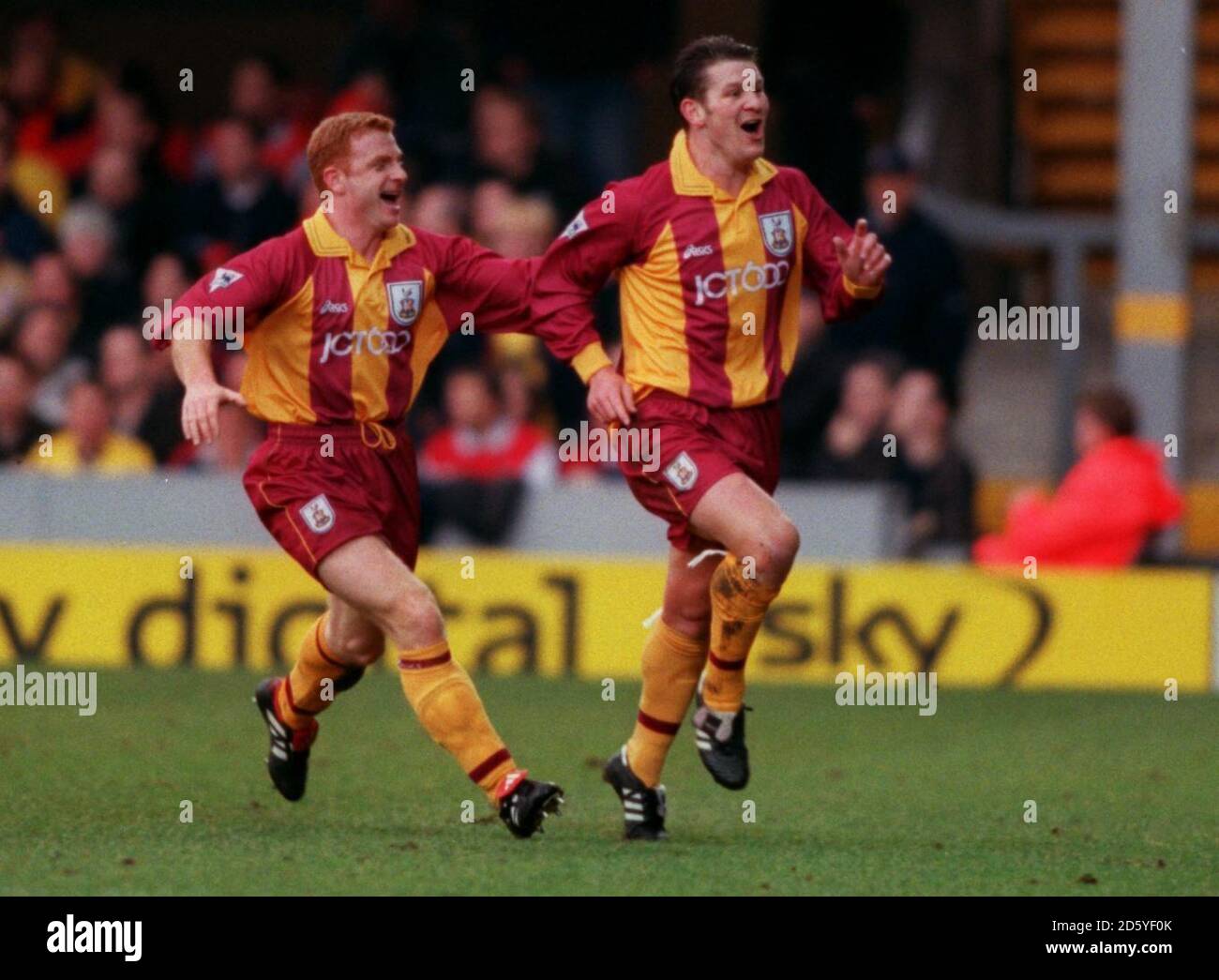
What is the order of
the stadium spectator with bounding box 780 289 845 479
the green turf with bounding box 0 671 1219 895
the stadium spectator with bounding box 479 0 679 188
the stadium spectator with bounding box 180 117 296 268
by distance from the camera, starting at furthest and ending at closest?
the stadium spectator with bounding box 479 0 679 188 < the stadium spectator with bounding box 180 117 296 268 < the stadium spectator with bounding box 780 289 845 479 < the green turf with bounding box 0 671 1219 895

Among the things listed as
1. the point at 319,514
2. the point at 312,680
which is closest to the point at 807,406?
the point at 312,680

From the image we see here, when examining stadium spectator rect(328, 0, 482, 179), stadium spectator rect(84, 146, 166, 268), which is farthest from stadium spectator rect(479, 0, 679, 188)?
stadium spectator rect(84, 146, 166, 268)

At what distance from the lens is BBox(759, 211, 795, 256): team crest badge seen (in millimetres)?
7078

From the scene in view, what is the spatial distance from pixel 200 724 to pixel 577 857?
3015mm

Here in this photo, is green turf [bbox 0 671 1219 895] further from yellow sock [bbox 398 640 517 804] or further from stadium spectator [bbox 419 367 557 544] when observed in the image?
stadium spectator [bbox 419 367 557 544]

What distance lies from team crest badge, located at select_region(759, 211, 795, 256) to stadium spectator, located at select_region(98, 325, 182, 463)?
18.4 ft

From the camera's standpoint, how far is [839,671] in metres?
10.8

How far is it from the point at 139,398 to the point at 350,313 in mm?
5547

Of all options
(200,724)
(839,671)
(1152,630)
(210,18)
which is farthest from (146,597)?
(210,18)

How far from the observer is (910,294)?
12.4 metres

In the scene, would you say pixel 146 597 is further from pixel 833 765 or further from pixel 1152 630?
pixel 1152 630

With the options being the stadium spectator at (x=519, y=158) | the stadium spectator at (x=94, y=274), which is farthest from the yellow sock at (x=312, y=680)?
the stadium spectator at (x=519, y=158)

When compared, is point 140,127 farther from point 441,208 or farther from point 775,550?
point 775,550

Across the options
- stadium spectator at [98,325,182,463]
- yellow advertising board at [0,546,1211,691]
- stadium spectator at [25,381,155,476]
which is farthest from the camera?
stadium spectator at [98,325,182,463]
